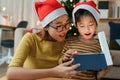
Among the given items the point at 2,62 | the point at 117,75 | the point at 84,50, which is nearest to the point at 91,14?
the point at 84,50

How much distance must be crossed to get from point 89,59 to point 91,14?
0.38 metres

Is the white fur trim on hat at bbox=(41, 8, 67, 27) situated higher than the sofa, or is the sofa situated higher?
the white fur trim on hat at bbox=(41, 8, 67, 27)

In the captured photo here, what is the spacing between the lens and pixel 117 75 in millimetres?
2535

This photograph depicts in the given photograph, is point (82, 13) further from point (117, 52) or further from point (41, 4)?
point (117, 52)

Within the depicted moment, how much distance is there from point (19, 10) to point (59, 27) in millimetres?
5149

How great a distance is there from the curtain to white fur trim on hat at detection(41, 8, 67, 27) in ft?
16.2

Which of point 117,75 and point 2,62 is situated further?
point 2,62

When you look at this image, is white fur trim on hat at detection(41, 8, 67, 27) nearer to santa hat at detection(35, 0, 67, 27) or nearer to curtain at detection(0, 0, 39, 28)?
santa hat at detection(35, 0, 67, 27)

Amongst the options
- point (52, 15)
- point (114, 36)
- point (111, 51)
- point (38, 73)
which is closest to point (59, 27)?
point (52, 15)

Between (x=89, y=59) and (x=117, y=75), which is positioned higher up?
(x=89, y=59)

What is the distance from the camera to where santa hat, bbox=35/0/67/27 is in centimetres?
111

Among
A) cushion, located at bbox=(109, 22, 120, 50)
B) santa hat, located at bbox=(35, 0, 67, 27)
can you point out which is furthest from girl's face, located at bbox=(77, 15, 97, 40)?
A: cushion, located at bbox=(109, 22, 120, 50)

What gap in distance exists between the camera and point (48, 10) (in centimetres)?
116

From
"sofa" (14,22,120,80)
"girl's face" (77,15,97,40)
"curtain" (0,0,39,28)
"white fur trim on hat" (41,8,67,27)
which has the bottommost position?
"sofa" (14,22,120,80)
